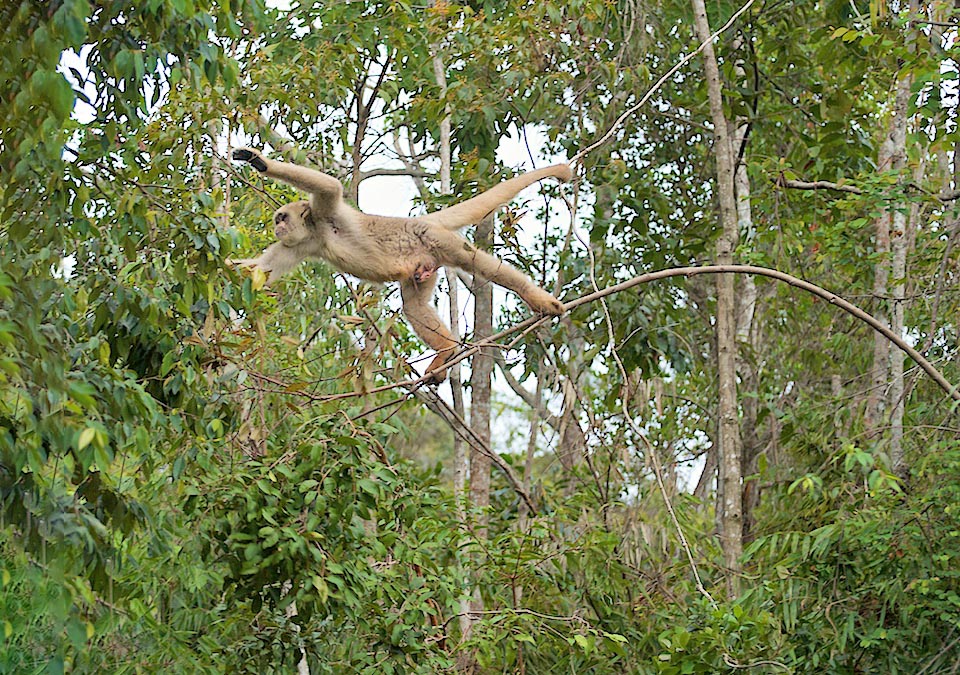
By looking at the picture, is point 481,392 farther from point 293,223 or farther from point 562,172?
point 293,223

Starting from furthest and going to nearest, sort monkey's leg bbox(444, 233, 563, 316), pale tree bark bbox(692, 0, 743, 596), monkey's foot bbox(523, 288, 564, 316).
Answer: pale tree bark bbox(692, 0, 743, 596) → monkey's leg bbox(444, 233, 563, 316) → monkey's foot bbox(523, 288, 564, 316)

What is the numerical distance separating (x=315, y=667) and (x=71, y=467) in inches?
140

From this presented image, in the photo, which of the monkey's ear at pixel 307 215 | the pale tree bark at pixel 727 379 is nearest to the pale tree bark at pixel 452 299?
the pale tree bark at pixel 727 379

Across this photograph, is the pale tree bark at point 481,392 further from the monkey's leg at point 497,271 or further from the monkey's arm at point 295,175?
the monkey's arm at point 295,175

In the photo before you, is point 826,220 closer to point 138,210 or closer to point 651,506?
point 651,506

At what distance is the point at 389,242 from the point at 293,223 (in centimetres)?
57

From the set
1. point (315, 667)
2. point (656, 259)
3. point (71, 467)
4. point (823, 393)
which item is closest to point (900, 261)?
point (656, 259)

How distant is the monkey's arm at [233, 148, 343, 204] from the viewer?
496 centimetres

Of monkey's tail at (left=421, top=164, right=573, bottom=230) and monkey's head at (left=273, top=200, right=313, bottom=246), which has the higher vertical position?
monkey's tail at (left=421, top=164, right=573, bottom=230)

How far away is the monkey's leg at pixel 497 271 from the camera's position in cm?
605

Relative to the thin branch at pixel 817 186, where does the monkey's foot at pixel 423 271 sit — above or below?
below

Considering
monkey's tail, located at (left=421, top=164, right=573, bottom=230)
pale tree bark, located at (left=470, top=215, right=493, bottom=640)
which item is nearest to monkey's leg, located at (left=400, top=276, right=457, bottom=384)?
monkey's tail, located at (left=421, top=164, right=573, bottom=230)

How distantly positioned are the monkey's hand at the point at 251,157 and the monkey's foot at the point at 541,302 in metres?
1.69

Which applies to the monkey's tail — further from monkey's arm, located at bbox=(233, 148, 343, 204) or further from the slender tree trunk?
→ the slender tree trunk
